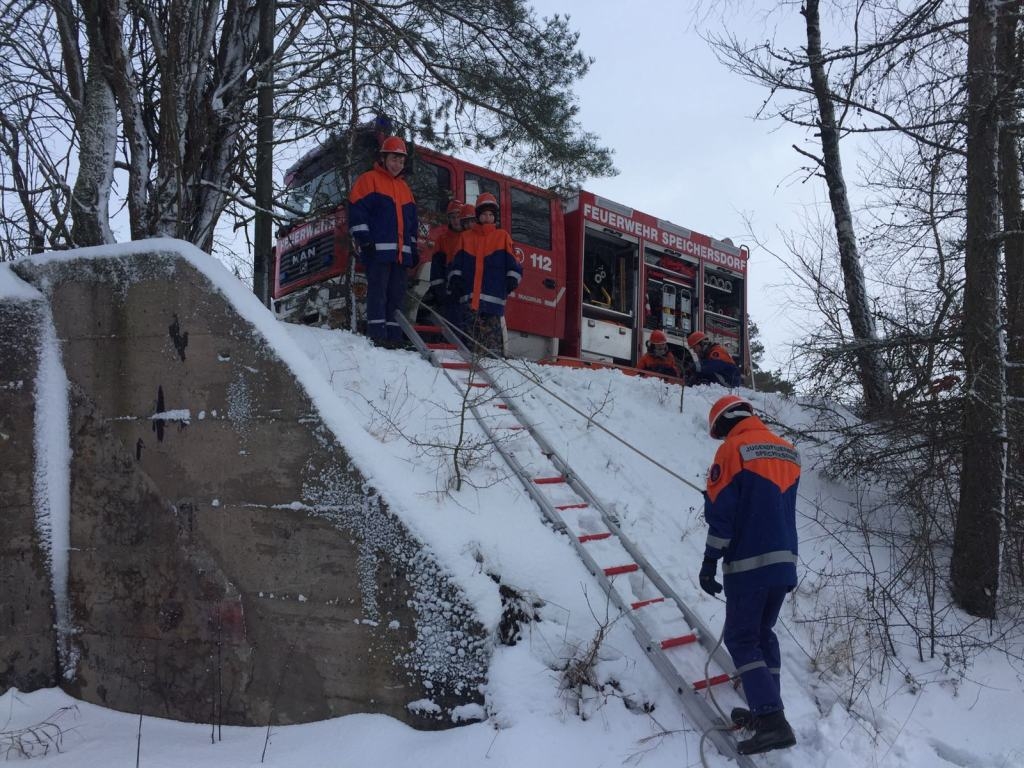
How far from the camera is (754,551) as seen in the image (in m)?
3.92

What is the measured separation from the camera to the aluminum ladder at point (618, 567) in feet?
13.3

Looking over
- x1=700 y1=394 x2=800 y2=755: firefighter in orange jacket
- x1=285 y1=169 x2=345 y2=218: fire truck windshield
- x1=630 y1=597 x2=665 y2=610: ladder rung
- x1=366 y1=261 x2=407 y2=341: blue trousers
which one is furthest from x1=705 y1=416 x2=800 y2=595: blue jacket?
x1=285 y1=169 x2=345 y2=218: fire truck windshield

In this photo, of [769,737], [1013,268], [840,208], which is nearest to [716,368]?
[840,208]

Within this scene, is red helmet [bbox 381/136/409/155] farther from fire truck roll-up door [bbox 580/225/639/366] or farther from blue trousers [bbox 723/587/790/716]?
blue trousers [bbox 723/587/790/716]

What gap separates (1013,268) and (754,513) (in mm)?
4957

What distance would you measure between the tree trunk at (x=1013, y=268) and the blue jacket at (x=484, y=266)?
432cm

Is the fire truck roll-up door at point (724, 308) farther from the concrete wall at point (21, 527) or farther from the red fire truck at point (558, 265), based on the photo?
the concrete wall at point (21, 527)

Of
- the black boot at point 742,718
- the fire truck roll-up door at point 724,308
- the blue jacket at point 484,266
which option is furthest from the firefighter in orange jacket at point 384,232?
the fire truck roll-up door at point 724,308

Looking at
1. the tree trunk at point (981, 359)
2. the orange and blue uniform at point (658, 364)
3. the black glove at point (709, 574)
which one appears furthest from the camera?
the orange and blue uniform at point (658, 364)

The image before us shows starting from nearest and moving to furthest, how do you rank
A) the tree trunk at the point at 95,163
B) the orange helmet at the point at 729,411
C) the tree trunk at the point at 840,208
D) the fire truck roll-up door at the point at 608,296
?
the orange helmet at the point at 729,411 → the tree trunk at the point at 95,163 → the tree trunk at the point at 840,208 → the fire truck roll-up door at the point at 608,296

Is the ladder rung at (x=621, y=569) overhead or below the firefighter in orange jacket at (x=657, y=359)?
below

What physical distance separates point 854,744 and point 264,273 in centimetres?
782

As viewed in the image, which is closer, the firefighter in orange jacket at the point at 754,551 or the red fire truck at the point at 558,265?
the firefighter in orange jacket at the point at 754,551

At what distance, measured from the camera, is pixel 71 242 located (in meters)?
7.02
